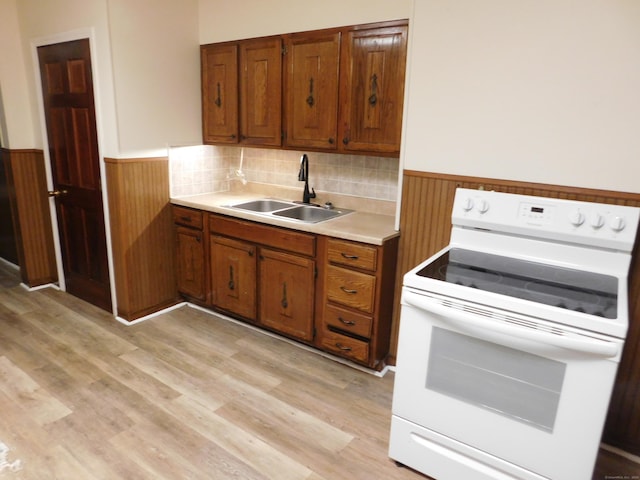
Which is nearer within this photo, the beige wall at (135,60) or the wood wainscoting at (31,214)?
the beige wall at (135,60)

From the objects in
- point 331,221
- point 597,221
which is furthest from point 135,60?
point 597,221

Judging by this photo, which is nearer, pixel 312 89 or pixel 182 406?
pixel 182 406

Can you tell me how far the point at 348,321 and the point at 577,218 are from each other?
1.35 m

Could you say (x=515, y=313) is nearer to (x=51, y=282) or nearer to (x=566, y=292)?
(x=566, y=292)

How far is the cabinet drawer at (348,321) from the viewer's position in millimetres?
2574

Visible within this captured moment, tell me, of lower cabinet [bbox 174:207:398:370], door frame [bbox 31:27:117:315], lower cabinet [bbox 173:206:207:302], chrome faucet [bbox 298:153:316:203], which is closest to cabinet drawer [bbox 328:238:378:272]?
lower cabinet [bbox 174:207:398:370]

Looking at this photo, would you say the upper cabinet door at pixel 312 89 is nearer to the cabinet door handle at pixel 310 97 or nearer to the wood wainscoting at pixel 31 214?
the cabinet door handle at pixel 310 97

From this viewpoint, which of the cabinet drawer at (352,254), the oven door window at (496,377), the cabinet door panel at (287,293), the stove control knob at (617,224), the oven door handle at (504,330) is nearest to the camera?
the oven door handle at (504,330)

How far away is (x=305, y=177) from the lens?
3215 millimetres

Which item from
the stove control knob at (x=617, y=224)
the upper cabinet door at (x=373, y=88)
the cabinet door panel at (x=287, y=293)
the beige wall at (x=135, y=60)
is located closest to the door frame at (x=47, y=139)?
the beige wall at (x=135, y=60)

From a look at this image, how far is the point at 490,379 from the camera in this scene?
65.1 inches

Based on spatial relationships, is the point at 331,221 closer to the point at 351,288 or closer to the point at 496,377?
the point at 351,288

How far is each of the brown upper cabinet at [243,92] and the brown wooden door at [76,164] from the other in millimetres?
830

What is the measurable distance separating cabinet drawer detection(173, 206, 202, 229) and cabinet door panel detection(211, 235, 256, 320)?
193 millimetres
